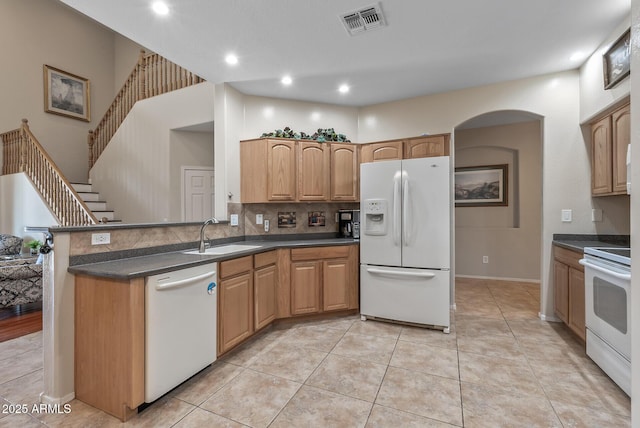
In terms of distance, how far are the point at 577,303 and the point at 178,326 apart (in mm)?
3350

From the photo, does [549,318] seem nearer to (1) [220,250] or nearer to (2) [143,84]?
(1) [220,250]

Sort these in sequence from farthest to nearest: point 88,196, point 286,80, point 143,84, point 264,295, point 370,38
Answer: point 88,196 → point 143,84 → point 286,80 → point 264,295 → point 370,38

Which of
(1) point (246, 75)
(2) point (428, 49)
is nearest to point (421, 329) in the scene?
(2) point (428, 49)

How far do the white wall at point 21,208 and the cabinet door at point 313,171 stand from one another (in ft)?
13.7

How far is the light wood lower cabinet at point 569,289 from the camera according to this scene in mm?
2580

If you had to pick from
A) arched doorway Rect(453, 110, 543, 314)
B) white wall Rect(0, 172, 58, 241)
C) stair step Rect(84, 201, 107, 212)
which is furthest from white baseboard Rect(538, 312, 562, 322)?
stair step Rect(84, 201, 107, 212)

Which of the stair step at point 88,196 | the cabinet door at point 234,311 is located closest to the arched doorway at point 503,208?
the cabinet door at point 234,311

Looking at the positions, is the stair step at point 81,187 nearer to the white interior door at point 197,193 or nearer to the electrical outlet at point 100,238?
→ the white interior door at point 197,193

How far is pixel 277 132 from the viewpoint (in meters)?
3.64

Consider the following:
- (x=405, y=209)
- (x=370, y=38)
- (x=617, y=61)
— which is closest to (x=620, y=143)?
(x=617, y=61)

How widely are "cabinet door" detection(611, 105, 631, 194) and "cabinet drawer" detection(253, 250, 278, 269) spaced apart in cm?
320

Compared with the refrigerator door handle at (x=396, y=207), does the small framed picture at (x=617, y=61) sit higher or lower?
higher

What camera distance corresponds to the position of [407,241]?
3.10 m

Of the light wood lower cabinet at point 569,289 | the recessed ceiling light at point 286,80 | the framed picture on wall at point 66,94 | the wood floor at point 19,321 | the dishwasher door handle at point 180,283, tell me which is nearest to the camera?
→ the dishwasher door handle at point 180,283
